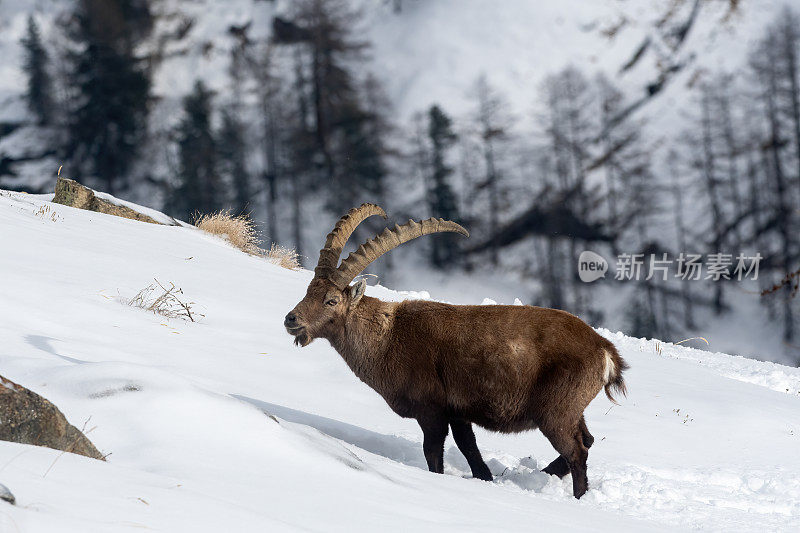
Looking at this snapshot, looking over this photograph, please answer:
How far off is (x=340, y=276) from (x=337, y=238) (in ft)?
1.03

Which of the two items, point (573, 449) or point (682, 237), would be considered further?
point (682, 237)

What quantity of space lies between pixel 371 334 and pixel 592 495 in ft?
6.61

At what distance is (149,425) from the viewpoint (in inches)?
135

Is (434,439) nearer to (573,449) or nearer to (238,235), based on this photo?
(573,449)

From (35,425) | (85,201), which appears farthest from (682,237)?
(35,425)

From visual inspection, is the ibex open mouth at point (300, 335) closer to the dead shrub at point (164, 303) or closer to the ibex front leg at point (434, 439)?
the ibex front leg at point (434, 439)

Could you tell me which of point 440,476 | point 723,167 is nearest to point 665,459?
point 440,476

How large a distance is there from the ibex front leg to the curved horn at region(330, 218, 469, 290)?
4.21ft

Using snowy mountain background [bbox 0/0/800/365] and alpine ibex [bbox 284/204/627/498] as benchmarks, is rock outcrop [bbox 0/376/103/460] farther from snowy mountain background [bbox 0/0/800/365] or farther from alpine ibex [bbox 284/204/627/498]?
snowy mountain background [bbox 0/0/800/365]

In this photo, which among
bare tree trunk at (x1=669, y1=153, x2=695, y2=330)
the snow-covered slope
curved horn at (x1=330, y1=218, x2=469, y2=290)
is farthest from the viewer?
bare tree trunk at (x1=669, y1=153, x2=695, y2=330)

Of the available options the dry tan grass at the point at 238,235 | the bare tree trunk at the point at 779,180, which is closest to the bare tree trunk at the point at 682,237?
the bare tree trunk at the point at 779,180

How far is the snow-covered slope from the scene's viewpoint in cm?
264

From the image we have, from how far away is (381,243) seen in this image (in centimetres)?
560
